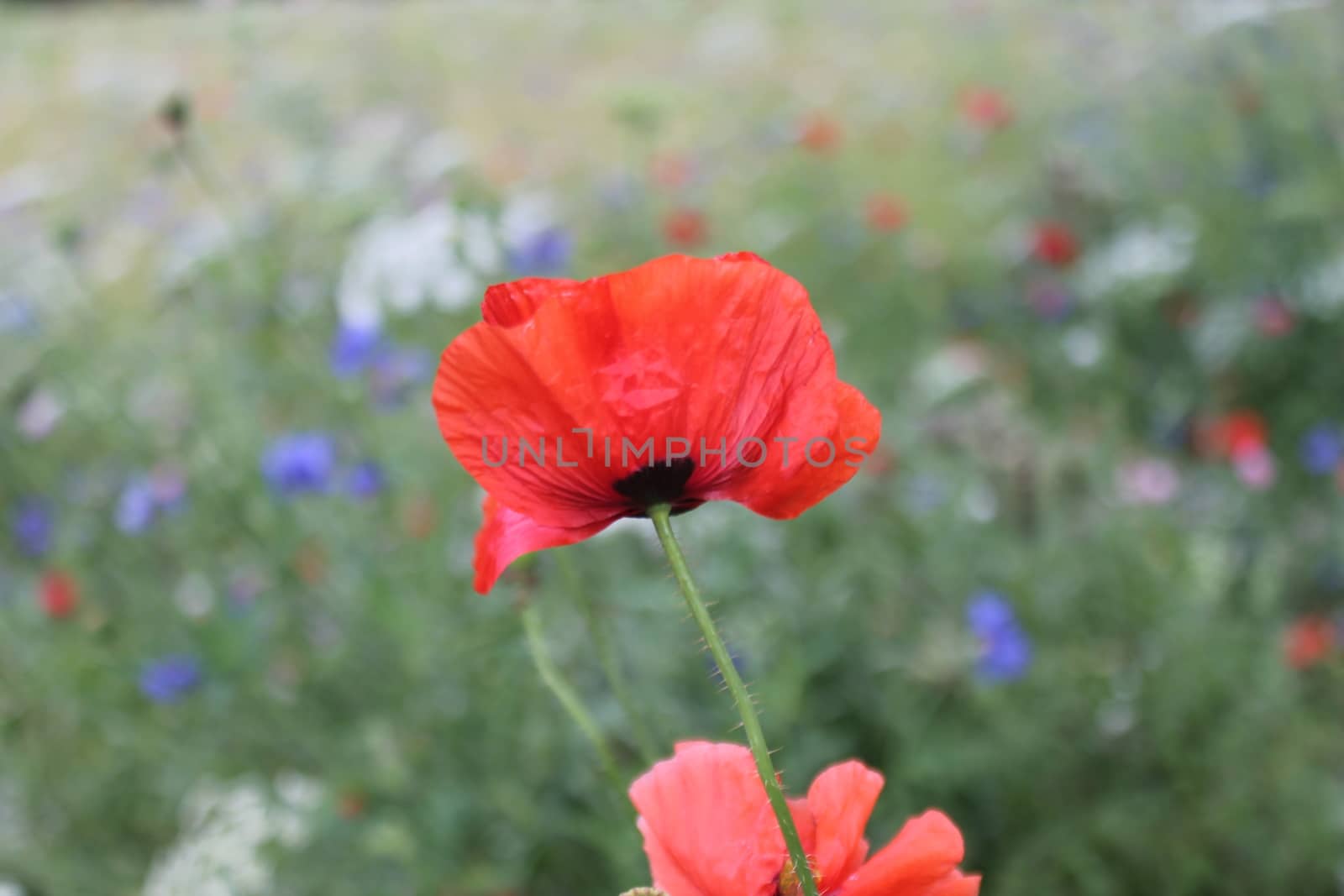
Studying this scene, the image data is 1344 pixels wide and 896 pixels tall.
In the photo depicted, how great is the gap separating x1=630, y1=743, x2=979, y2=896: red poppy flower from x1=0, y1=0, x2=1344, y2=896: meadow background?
0.27m

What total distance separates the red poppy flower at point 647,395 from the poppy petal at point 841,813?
124mm

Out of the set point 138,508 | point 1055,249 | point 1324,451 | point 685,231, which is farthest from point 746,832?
point 1055,249

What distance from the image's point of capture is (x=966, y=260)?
3459 millimetres

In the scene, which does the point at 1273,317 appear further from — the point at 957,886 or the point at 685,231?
the point at 957,886

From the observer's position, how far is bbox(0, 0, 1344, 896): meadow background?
1639 millimetres

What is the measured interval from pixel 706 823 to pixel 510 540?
0.50 feet

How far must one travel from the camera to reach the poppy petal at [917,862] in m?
0.44

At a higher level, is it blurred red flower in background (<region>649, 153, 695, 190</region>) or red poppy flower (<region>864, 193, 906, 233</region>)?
blurred red flower in background (<region>649, 153, 695, 190</region>)

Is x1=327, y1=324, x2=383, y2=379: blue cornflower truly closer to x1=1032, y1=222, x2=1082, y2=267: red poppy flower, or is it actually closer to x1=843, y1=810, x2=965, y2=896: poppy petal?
x1=843, y1=810, x2=965, y2=896: poppy petal

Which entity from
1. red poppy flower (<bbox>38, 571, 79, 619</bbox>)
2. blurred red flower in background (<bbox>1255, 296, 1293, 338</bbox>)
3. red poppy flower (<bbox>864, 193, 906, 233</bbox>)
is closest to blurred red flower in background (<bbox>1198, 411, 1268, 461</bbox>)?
blurred red flower in background (<bbox>1255, 296, 1293, 338</bbox>)

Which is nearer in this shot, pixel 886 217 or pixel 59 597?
pixel 59 597

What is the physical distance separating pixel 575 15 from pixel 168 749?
5.58 metres

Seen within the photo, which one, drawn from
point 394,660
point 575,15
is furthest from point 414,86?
point 394,660

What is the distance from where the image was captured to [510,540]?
0.48 meters
